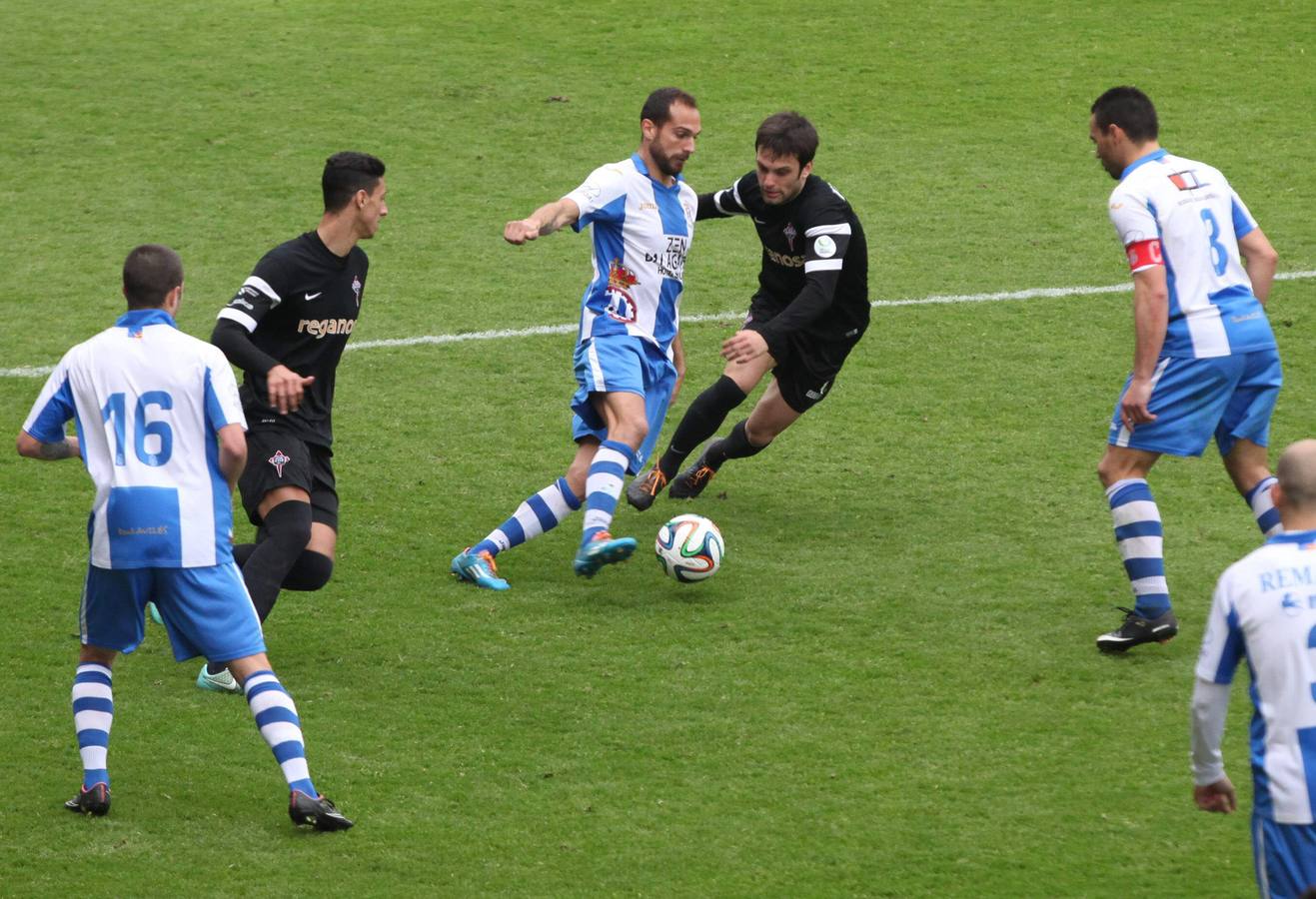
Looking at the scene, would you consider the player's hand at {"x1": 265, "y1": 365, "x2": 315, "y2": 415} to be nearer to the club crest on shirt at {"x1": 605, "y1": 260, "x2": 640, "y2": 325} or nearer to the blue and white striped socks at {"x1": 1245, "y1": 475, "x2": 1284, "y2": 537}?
the club crest on shirt at {"x1": 605, "y1": 260, "x2": 640, "y2": 325}

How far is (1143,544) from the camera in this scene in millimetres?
6582

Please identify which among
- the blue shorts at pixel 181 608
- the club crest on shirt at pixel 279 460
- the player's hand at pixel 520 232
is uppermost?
the player's hand at pixel 520 232

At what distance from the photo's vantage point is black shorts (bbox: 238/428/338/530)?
21.6ft

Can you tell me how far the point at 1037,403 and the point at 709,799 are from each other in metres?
4.44

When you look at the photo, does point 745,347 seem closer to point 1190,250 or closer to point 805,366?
point 805,366

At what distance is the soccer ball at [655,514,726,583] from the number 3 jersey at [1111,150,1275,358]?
198 centimetres

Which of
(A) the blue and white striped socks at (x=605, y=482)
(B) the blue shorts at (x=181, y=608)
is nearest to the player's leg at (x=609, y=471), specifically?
(A) the blue and white striped socks at (x=605, y=482)

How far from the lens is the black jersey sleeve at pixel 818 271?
24.6 ft

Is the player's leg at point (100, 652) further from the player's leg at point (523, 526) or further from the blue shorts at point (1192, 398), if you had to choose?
the blue shorts at point (1192, 398)

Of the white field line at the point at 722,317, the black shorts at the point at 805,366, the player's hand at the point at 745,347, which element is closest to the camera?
the player's hand at the point at 745,347

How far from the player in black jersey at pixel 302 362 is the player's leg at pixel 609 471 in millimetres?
1047

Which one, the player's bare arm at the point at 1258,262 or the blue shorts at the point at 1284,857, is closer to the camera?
the blue shorts at the point at 1284,857

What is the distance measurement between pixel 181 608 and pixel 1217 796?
3.08 m

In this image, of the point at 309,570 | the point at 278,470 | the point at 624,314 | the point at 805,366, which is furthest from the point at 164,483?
the point at 805,366
